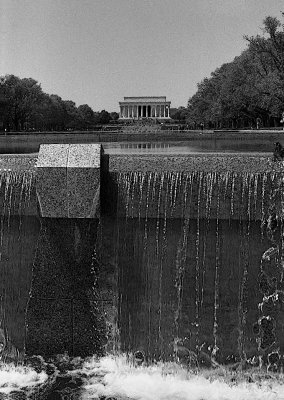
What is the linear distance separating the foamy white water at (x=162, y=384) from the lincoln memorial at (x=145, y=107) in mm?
117937

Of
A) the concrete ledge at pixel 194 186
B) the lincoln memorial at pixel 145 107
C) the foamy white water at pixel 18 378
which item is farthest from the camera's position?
the lincoln memorial at pixel 145 107

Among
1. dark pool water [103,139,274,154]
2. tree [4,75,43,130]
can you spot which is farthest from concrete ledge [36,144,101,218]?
tree [4,75,43,130]

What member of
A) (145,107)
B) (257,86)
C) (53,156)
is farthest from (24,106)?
(145,107)

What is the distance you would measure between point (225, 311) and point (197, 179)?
6.42 ft

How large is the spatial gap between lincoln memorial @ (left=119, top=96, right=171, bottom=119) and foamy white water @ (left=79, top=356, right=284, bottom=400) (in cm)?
11794

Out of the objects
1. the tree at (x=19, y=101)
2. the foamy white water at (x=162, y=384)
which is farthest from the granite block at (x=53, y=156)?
the tree at (x=19, y=101)

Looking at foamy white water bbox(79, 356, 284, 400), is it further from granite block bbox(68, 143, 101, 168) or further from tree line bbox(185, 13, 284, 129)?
tree line bbox(185, 13, 284, 129)

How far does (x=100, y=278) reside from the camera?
334 inches

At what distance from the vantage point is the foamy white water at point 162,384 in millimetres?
7961

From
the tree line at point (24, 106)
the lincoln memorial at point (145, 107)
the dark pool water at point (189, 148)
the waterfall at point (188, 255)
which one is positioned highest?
the lincoln memorial at point (145, 107)

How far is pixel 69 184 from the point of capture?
25.7 feet

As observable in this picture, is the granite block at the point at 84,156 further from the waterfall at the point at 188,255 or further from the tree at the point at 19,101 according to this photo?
the tree at the point at 19,101

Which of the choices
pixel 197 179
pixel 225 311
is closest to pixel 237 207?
pixel 197 179

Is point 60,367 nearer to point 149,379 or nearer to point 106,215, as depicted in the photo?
point 149,379
